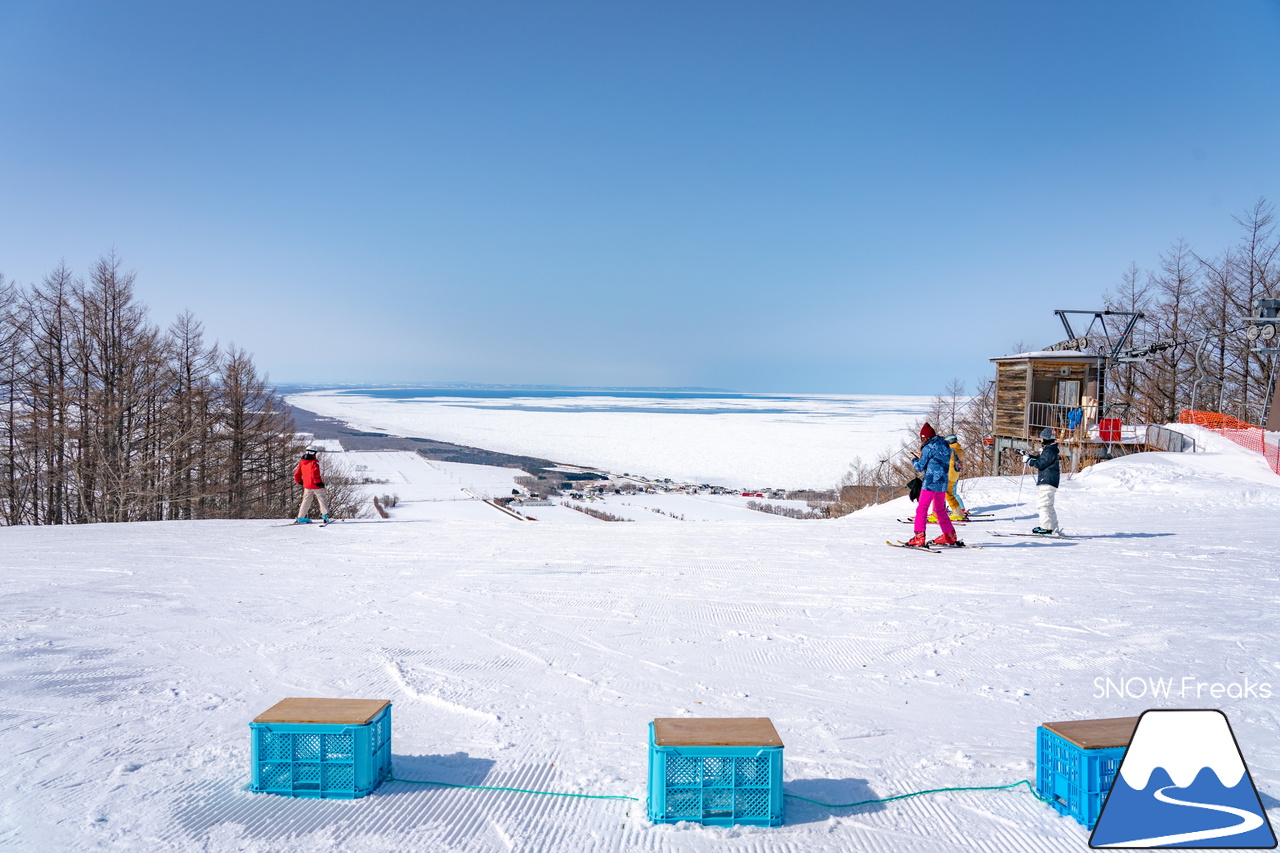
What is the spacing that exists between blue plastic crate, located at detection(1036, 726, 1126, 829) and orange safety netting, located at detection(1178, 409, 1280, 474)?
65.2 ft

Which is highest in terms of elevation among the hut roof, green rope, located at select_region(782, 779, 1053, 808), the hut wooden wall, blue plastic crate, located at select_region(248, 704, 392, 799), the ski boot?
the hut roof

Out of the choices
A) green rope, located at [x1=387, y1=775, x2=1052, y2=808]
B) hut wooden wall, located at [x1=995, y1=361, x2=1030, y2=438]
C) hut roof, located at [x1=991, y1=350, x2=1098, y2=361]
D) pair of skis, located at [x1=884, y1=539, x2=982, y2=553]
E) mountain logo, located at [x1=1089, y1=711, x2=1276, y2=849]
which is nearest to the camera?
mountain logo, located at [x1=1089, y1=711, x2=1276, y2=849]

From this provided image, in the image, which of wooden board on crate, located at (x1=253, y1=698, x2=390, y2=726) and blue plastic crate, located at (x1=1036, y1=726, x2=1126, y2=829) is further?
wooden board on crate, located at (x1=253, y1=698, x2=390, y2=726)

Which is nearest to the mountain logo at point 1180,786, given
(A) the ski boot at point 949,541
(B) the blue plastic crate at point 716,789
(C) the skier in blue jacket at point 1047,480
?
(B) the blue plastic crate at point 716,789

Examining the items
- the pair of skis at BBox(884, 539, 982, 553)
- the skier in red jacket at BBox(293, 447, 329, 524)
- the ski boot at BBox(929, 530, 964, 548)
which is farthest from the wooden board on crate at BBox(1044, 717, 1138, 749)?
the skier in red jacket at BBox(293, 447, 329, 524)

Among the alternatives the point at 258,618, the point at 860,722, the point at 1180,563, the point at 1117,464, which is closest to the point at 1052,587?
the point at 1180,563

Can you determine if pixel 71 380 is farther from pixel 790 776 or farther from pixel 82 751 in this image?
pixel 790 776

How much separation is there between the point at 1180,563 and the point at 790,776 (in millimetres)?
8596

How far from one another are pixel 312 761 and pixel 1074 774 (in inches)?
138

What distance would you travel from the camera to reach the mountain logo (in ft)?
8.47

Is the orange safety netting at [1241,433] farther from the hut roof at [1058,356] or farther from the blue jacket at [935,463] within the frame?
the blue jacket at [935,463]

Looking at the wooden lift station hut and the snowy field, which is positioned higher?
the wooden lift station hut

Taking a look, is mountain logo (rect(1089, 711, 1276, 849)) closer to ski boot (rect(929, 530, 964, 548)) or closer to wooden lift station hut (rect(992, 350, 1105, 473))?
ski boot (rect(929, 530, 964, 548))

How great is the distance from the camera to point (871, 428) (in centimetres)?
8531
